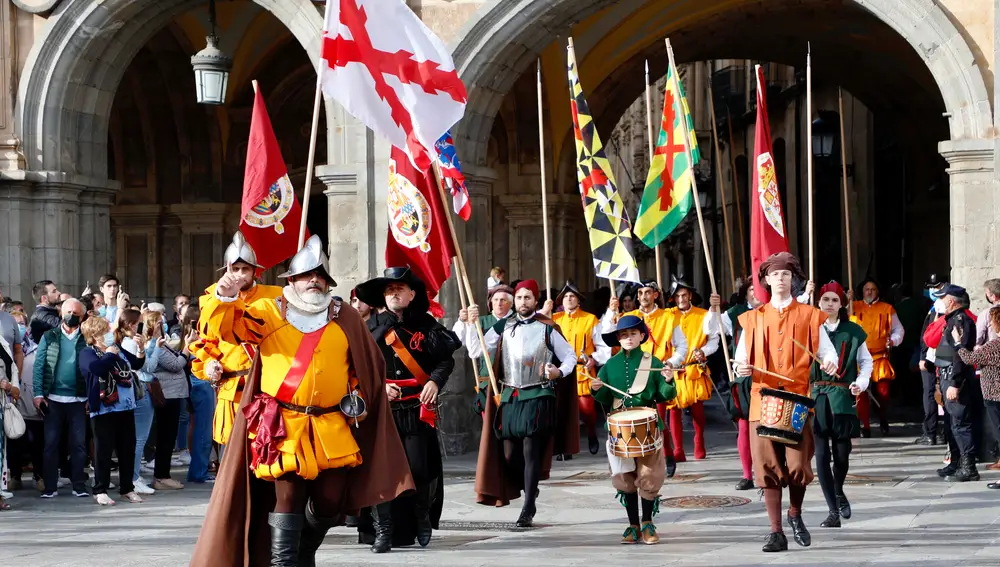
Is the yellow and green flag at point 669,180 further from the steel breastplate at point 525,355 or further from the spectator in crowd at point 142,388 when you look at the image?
the spectator in crowd at point 142,388

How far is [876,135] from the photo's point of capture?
27406 mm

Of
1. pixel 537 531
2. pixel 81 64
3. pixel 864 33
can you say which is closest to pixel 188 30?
pixel 81 64

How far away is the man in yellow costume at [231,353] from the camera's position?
7362 millimetres

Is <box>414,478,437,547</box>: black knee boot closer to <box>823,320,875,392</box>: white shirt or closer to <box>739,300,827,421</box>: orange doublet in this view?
<box>739,300,827,421</box>: orange doublet

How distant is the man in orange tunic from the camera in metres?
8.73

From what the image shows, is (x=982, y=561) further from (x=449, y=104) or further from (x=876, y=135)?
(x=876, y=135)

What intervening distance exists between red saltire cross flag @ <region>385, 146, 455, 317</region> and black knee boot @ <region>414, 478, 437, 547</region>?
1.96 meters

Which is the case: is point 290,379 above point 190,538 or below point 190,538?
above

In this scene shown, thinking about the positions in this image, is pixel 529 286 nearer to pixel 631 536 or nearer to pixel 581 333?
pixel 631 536

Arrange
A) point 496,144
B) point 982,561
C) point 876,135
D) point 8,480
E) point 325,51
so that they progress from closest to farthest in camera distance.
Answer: point 982,561, point 325,51, point 8,480, point 496,144, point 876,135

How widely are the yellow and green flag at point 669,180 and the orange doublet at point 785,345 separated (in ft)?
13.0

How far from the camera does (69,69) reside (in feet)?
52.0

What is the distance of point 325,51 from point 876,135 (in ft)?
63.7

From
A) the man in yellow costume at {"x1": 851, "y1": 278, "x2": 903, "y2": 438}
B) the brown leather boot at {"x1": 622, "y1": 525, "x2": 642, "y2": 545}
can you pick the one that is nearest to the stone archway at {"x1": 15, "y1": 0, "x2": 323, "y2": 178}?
the man in yellow costume at {"x1": 851, "y1": 278, "x2": 903, "y2": 438}
